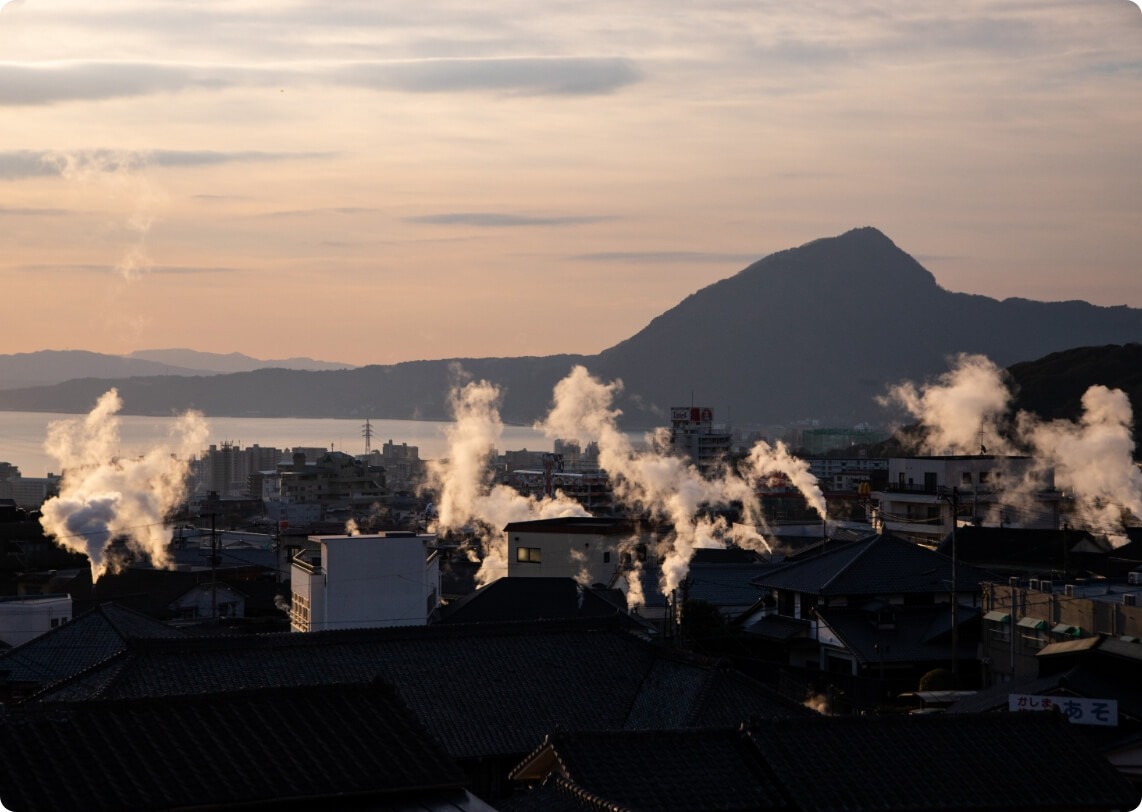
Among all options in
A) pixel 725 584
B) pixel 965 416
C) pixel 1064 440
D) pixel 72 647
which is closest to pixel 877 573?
pixel 725 584

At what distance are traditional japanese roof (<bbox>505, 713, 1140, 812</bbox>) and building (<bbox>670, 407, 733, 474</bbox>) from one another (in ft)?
308

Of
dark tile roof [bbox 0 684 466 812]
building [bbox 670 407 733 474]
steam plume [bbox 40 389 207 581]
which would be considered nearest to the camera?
dark tile roof [bbox 0 684 466 812]

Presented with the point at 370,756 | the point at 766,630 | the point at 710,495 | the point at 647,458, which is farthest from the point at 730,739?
the point at 647,458

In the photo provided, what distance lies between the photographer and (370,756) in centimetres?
909

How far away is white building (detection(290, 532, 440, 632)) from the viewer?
1171 inches

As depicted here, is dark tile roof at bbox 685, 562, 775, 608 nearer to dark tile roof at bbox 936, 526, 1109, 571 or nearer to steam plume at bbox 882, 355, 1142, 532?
dark tile roof at bbox 936, 526, 1109, 571

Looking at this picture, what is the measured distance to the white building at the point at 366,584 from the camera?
29750mm

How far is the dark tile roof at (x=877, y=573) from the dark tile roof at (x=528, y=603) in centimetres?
408

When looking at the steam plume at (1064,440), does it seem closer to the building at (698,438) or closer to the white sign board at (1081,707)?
the building at (698,438)

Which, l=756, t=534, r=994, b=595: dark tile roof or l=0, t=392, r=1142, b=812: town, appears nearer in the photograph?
l=0, t=392, r=1142, b=812: town

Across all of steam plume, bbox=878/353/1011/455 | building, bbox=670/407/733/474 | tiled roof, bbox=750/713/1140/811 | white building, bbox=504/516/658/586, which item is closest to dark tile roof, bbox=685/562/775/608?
white building, bbox=504/516/658/586

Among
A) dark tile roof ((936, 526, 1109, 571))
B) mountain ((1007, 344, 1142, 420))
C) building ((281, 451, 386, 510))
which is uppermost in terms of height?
mountain ((1007, 344, 1142, 420))

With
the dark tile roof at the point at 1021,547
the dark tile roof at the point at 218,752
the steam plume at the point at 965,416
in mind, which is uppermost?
the steam plume at the point at 965,416

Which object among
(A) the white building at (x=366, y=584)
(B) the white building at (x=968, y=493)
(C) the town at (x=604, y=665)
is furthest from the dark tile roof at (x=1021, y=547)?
(A) the white building at (x=366, y=584)
